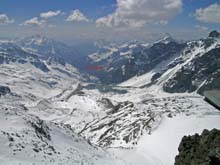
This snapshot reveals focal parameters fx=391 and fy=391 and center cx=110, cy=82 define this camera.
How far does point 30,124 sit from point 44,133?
3.11m

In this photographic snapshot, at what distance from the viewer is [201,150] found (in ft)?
127

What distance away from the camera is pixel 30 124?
73.1 metres

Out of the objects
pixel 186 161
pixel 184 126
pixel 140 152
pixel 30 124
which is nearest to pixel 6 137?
pixel 30 124

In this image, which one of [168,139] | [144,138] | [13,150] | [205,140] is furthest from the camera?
[144,138]

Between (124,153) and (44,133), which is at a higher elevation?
(44,133)

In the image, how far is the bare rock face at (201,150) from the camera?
32188 millimetres

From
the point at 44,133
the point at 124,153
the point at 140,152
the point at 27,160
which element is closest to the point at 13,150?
the point at 27,160

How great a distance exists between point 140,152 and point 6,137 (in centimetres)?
4134

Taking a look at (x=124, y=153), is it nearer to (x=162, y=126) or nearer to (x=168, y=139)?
(x=168, y=139)

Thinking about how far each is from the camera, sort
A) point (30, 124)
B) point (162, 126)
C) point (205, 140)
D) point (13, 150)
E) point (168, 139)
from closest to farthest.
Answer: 1. point (205, 140)
2. point (13, 150)
3. point (30, 124)
4. point (168, 139)
5. point (162, 126)

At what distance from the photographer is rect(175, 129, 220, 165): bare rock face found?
106ft

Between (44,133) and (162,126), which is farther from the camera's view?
(162,126)

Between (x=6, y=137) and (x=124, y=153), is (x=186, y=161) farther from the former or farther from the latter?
(x=124, y=153)

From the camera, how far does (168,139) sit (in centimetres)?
10788
